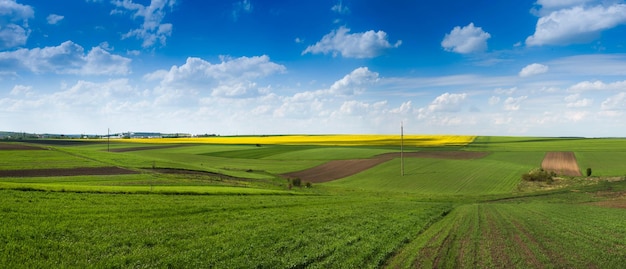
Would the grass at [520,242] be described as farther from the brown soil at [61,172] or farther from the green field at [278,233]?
the brown soil at [61,172]

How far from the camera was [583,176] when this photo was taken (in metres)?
61.3

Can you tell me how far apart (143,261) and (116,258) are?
3.34 feet

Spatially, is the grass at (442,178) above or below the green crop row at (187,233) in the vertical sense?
below

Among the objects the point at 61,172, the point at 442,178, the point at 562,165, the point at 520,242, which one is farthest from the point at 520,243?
the point at 562,165

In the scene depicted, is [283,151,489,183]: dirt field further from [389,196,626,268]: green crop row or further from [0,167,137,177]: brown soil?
[389,196,626,268]: green crop row

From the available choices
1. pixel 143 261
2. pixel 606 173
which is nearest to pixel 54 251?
pixel 143 261

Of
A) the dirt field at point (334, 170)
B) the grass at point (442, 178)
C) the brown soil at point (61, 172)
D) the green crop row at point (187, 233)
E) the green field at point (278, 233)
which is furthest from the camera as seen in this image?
the dirt field at point (334, 170)

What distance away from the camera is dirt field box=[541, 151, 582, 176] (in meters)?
66.3

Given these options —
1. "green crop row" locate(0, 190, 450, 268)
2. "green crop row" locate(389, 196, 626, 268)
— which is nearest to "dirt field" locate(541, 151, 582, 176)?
"green crop row" locate(389, 196, 626, 268)

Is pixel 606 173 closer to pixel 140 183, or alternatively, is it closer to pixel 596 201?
pixel 596 201

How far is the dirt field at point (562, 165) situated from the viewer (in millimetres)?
66325

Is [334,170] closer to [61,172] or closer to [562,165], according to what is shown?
[61,172]

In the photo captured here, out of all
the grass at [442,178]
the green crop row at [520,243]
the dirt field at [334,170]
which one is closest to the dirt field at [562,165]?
the grass at [442,178]

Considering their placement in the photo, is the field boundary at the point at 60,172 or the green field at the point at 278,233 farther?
the field boundary at the point at 60,172
